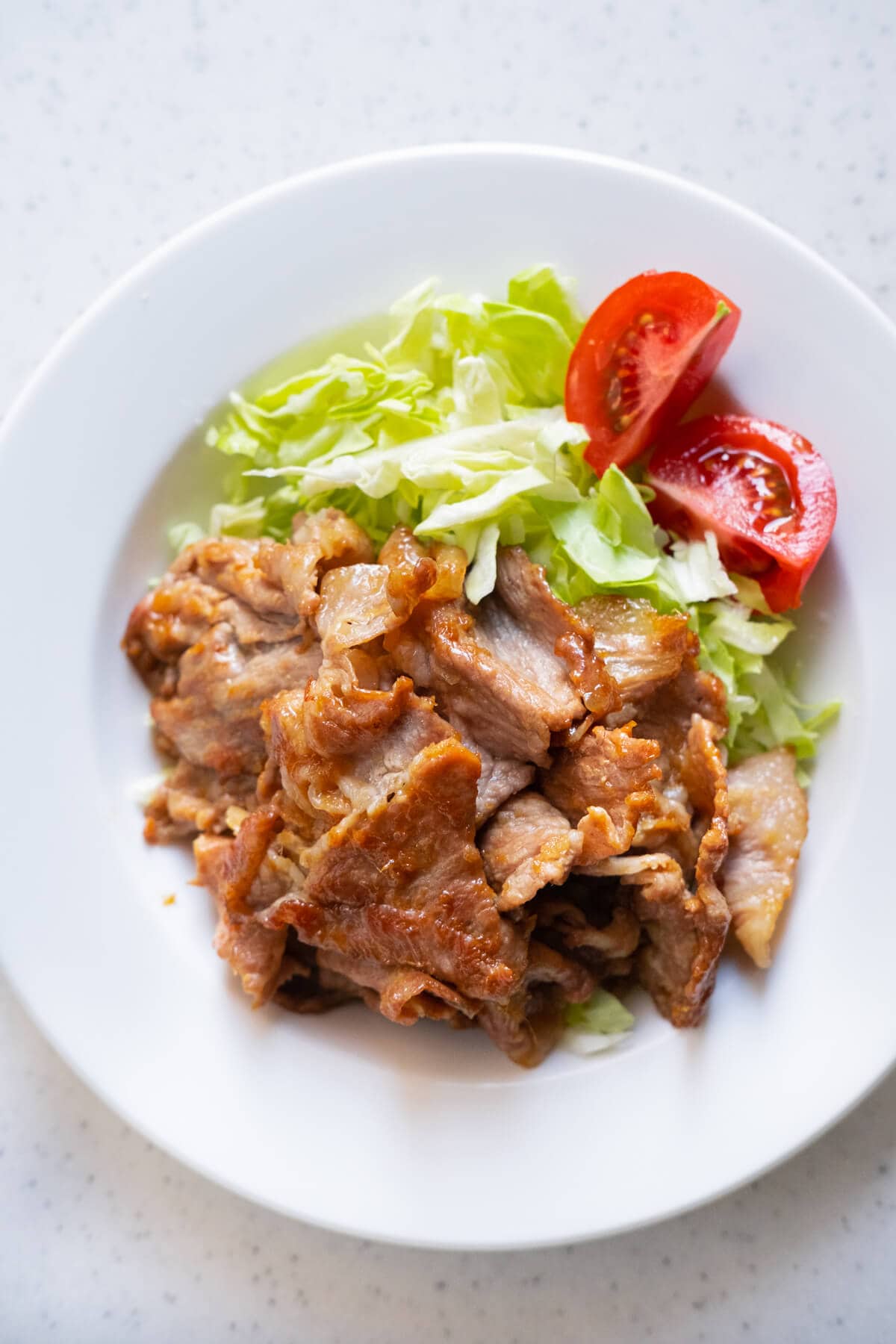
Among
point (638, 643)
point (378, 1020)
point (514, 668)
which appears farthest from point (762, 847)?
point (378, 1020)

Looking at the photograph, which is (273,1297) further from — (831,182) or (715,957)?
(831,182)

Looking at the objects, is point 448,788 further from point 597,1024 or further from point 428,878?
point 597,1024

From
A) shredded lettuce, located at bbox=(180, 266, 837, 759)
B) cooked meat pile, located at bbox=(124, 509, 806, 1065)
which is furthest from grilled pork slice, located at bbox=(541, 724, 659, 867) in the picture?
shredded lettuce, located at bbox=(180, 266, 837, 759)

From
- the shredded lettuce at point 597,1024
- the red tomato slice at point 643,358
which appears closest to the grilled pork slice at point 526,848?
the shredded lettuce at point 597,1024

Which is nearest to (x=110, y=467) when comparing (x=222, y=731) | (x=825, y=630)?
(x=222, y=731)

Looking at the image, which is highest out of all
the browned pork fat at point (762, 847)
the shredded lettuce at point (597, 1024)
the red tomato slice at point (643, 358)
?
the red tomato slice at point (643, 358)

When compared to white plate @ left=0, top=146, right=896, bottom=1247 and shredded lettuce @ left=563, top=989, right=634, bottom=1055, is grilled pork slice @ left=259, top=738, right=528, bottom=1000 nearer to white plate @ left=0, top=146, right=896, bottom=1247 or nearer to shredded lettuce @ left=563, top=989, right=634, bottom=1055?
shredded lettuce @ left=563, top=989, right=634, bottom=1055

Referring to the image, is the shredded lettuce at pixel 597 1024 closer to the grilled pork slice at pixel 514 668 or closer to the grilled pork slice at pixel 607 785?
the grilled pork slice at pixel 607 785
